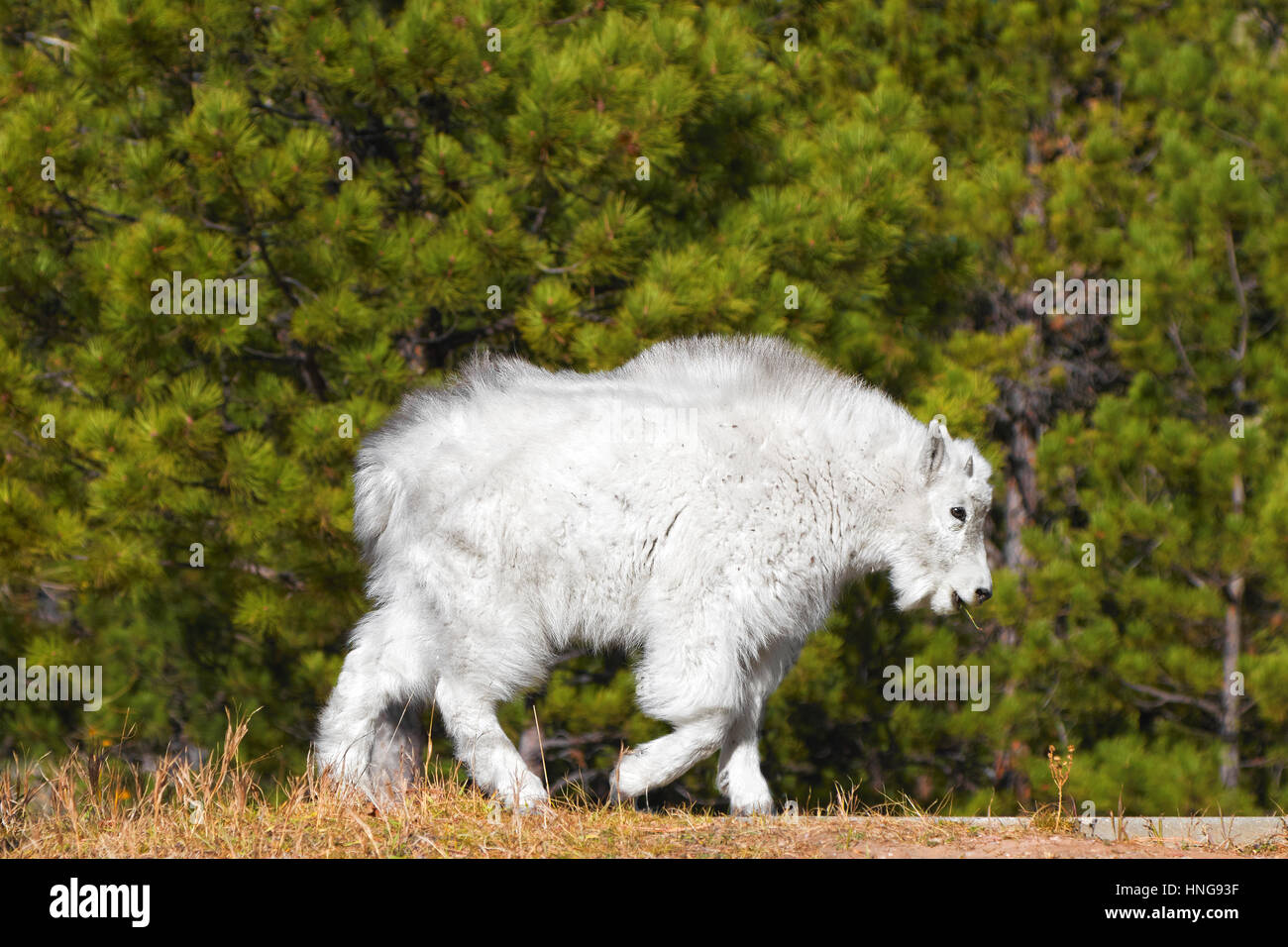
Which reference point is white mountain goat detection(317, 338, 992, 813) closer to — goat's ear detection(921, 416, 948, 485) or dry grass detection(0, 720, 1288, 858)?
goat's ear detection(921, 416, 948, 485)

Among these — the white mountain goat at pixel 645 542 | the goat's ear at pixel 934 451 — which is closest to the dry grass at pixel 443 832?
the white mountain goat at pixel 645 542

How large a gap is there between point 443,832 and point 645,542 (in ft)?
5.03

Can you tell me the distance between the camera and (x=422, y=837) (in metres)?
4.95

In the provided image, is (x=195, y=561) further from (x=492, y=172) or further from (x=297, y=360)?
(x=492, y=172)

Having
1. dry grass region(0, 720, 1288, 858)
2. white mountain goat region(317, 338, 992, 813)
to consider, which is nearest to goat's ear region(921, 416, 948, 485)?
white mountain goat region(317, 338, 992, 813)

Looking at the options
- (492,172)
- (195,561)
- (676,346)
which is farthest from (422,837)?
(492,172)

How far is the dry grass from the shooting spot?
4.96 meters

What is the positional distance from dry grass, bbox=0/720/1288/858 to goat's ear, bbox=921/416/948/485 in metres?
1.55

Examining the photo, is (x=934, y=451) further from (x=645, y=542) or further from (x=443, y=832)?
(x=443, y=832)

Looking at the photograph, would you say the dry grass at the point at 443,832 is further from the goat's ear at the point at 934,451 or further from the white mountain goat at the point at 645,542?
the goat's ear at the point at 934,451

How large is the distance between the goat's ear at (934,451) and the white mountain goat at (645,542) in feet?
0.04

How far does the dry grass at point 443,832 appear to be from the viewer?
16.3ft

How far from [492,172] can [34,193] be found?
3.05 m

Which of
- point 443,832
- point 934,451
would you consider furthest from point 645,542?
point 443,832
